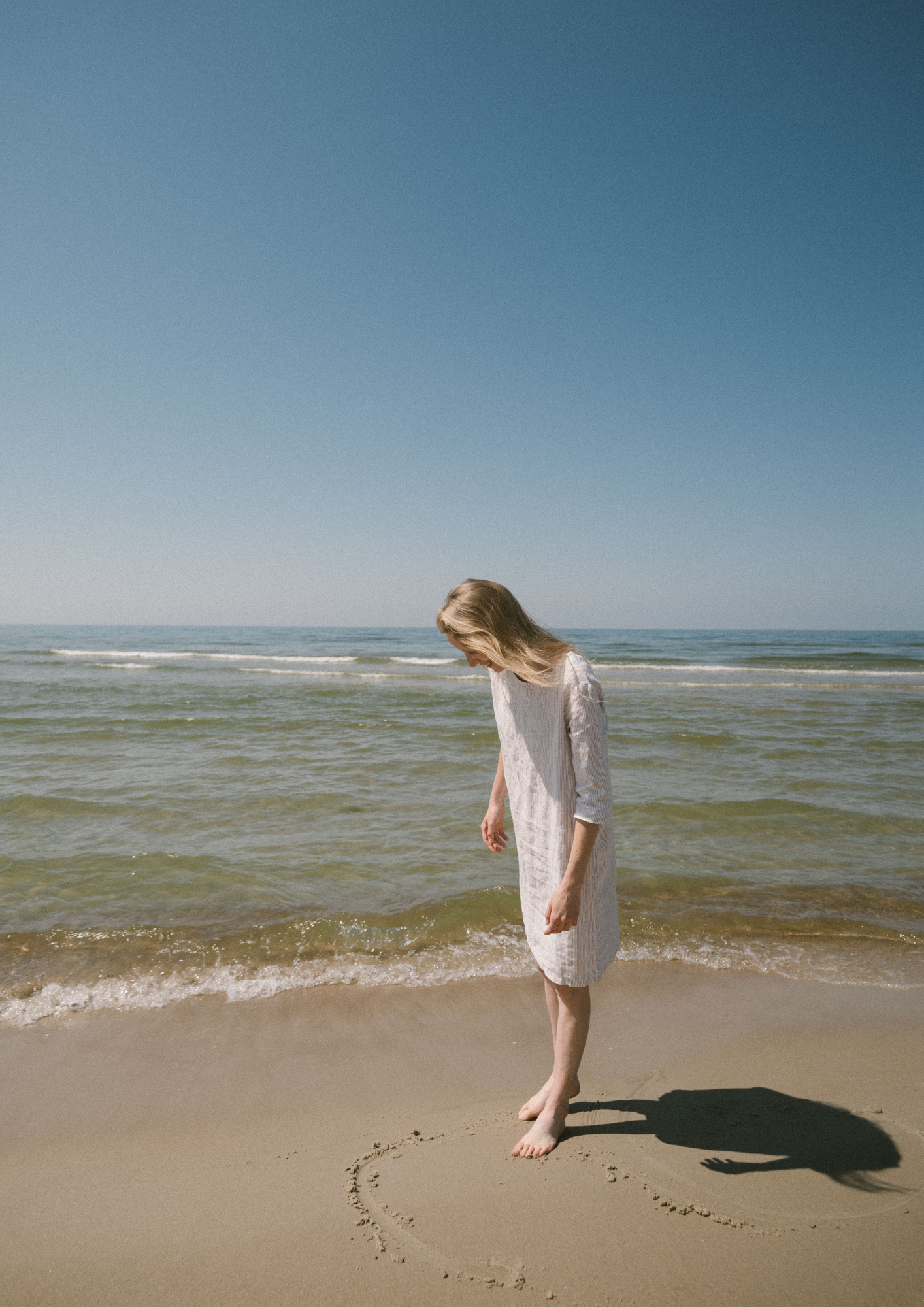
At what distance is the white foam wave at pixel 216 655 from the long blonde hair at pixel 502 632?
28.6 m

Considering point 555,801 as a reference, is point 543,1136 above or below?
below

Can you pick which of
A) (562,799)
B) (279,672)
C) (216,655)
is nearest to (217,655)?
(216,655)

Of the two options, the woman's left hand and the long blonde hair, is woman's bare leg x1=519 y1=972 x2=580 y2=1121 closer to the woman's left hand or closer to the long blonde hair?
the woman's left hand

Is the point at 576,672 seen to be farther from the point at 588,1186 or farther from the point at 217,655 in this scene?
the point at 217,655

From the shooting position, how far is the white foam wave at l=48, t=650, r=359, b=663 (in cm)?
3052

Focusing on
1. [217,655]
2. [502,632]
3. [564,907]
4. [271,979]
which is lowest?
[271,979]

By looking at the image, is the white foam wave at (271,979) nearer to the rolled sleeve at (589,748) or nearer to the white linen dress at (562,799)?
the white linen dress at (562,799)

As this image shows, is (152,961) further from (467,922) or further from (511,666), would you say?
(511,666)

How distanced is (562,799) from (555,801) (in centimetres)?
3

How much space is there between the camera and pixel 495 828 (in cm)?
305

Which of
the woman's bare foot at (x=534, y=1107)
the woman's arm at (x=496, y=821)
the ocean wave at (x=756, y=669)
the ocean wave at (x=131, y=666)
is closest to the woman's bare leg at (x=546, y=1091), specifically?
the woman's bare foot at (x=534, y=1107)

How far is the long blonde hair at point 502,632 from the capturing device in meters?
2.37

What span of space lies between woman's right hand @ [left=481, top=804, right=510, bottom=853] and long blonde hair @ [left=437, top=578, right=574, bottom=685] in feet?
2.77

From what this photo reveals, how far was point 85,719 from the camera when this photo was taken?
11.8m
